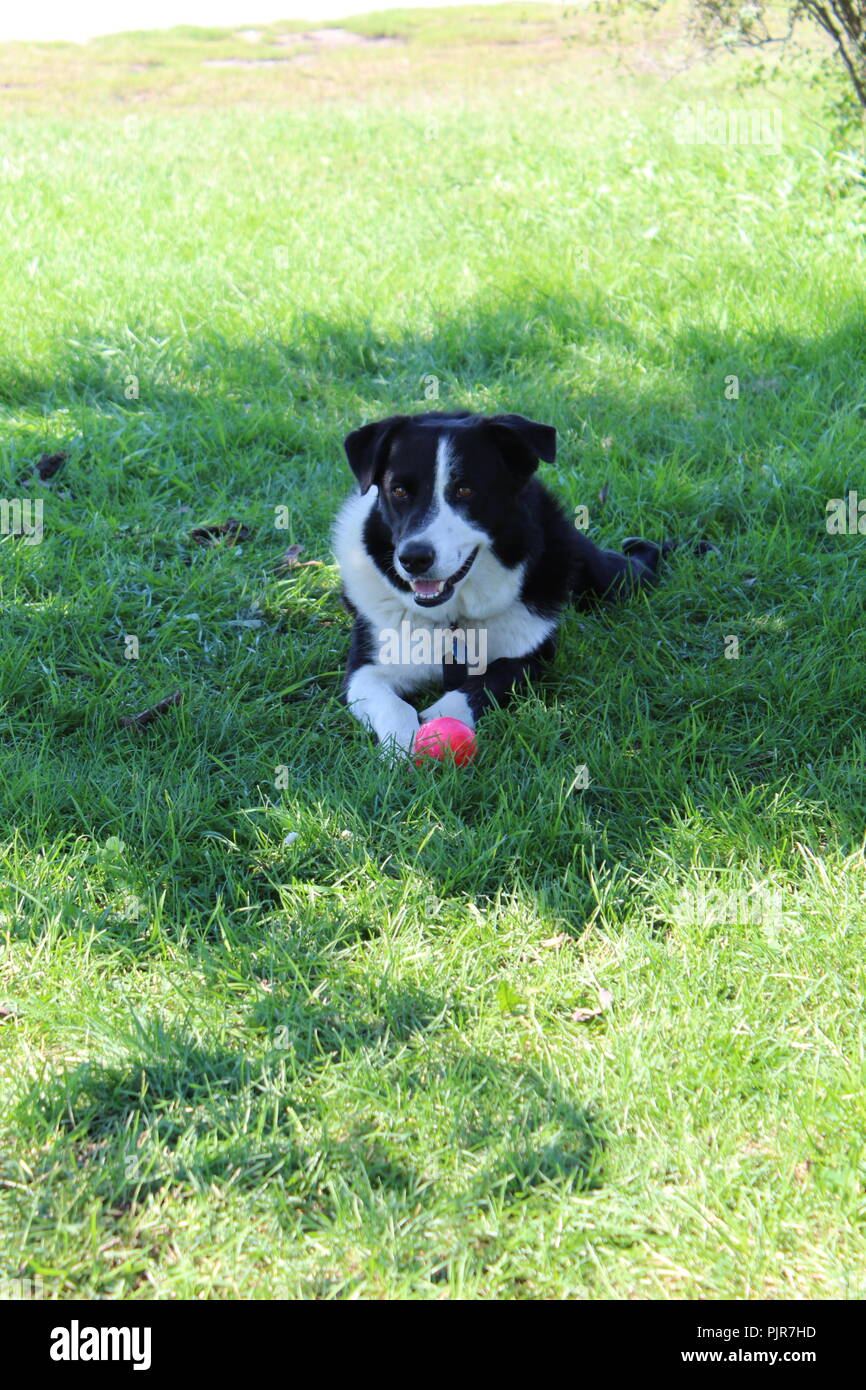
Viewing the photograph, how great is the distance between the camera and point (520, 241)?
7.49 m

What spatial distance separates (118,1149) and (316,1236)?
459 mm

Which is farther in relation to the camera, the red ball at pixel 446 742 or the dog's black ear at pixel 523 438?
the dog's black ear at pixel 523 438

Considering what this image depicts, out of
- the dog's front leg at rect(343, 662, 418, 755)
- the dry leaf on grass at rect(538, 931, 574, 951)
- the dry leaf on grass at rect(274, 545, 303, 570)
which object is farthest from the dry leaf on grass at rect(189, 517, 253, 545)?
the dry leaf on grass at rect(538, 931, 574, 951)

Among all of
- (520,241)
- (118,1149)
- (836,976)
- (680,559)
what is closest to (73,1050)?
(118,1149)

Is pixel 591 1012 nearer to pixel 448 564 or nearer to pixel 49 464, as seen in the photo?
pixel 448 564

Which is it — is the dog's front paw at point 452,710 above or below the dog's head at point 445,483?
below

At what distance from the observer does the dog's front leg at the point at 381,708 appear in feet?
11.5

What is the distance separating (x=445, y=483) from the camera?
141 inches

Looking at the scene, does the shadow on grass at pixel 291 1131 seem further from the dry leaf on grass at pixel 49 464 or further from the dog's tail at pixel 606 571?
the dry leaf on grass at pixel 49 464

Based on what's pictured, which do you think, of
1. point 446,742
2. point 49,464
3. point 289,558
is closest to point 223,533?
point 289,558

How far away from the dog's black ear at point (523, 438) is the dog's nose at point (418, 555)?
0.51 metres

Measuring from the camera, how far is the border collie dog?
11.7 feet

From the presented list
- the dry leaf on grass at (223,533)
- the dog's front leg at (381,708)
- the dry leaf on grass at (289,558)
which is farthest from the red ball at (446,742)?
the dry leaf on grass at (223,533)

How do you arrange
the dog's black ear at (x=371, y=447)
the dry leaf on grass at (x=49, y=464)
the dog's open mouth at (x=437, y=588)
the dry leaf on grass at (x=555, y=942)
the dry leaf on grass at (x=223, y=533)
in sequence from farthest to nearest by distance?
the dry leaf on grass at (x=49, y=464), the dry leaf on grass at (x=223, y=533), the dog's black ear at (x=371, y=447), the dog's open mouth at (x=437, y=588), the dry leaf on grass at (x=555, y=942)
